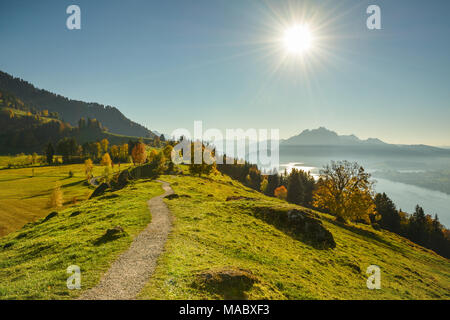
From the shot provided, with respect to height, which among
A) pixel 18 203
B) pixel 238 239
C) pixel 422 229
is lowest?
pixel 422 229

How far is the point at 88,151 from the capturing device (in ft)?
577

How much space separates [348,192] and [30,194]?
118 metres

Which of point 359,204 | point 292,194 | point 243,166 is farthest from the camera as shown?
point 243,166

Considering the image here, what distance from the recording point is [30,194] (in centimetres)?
7781

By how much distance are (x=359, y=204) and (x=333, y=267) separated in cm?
3699

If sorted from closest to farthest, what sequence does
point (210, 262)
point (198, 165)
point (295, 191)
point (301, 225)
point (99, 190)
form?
point (210, 262) < point (301, 225) < point (99, 190) < point (198, 165) < point (295, 191)

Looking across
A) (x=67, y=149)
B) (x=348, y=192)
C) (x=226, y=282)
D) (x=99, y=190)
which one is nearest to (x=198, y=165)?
(x=99, y=190)

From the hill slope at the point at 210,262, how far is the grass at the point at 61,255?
0.22 ft

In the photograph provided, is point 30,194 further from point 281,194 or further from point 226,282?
point 281,194

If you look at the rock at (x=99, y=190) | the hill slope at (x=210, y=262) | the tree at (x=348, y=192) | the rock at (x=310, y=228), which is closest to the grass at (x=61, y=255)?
the hill slope at (x=210, y=262)

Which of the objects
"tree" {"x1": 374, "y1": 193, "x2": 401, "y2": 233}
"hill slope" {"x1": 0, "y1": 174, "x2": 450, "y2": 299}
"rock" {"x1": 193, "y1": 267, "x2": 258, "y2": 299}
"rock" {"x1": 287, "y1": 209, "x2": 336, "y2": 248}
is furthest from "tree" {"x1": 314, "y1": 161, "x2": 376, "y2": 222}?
"tree" {"x1": 374, "y1": 193, "x2": 401, "y2": 233}
